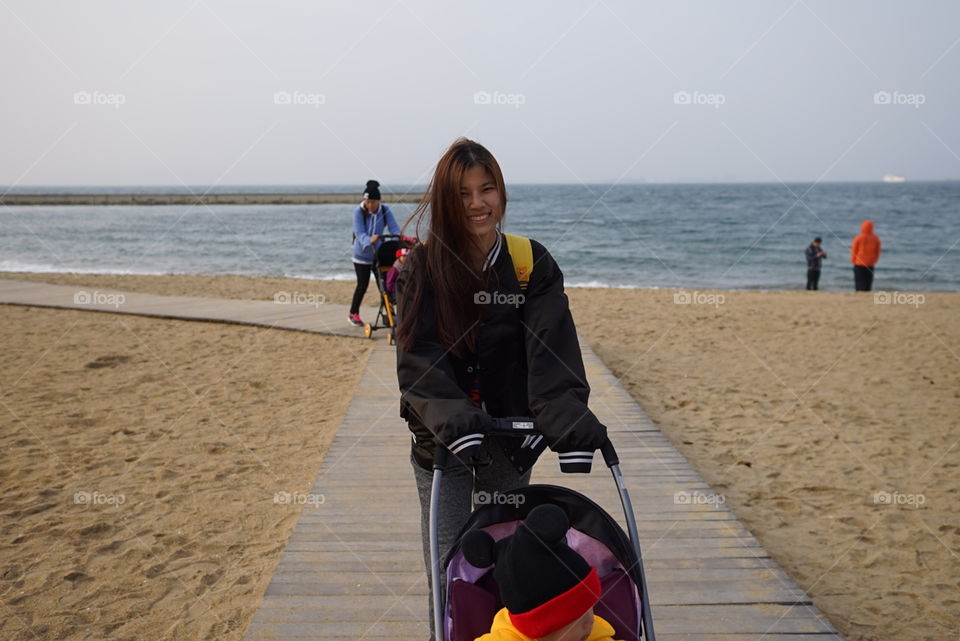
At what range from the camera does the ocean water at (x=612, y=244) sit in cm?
2350

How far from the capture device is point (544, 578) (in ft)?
5.23

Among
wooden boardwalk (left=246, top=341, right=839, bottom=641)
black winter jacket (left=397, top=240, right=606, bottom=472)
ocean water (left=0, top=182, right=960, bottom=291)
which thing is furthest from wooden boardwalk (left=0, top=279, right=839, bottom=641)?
ocean water (left=0, top=182, right=960, bottom=291)

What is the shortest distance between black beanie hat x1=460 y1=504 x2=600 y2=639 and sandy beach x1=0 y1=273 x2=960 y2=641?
80.5 inches

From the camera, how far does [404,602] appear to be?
311cm

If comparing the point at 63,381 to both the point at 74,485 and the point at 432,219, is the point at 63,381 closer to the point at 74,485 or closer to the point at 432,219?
the point at 74,485

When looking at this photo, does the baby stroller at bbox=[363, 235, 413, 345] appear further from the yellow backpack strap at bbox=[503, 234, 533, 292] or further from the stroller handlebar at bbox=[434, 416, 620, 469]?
the stroller handlebar at bbox=[434, 416, 620, 469]

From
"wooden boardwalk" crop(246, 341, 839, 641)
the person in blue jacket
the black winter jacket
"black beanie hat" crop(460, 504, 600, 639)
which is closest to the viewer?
"black beanie hat" crop(460, 504, 600, 639)

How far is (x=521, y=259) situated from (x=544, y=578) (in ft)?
2.99

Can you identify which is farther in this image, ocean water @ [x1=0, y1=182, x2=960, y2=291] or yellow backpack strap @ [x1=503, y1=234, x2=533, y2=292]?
ocean water @ [x1=0, y1=182, x2=960, y2=291]

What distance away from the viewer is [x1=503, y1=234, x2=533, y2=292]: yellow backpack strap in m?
2.14

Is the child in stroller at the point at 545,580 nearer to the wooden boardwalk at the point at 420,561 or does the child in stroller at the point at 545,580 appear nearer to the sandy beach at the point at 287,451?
the wooden boardwalk at the point at 420,561

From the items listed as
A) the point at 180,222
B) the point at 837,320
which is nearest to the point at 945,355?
the point at 837,320

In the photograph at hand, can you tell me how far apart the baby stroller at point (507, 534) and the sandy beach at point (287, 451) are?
165 cm

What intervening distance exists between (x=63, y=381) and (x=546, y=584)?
24.3 ft
